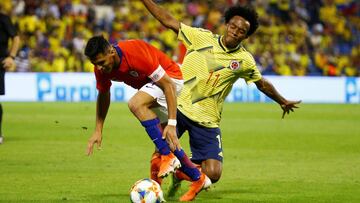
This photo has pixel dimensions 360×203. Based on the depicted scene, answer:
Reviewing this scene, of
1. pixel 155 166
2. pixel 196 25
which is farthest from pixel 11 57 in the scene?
pixel 196 25

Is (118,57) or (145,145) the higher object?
(118,57)

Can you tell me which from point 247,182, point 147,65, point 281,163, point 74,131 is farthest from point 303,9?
point 147,65

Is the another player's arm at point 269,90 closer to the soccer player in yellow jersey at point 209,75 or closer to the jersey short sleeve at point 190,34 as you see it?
the soccer player in yellow jersey at point 209,75

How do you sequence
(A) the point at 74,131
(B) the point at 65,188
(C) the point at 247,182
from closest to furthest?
(B) the point at 65,188 → (C) the point at 247,182 → (A) the point at 74,131

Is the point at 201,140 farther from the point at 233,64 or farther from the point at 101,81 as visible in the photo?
the point at 101,81

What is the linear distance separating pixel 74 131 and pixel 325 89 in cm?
1474

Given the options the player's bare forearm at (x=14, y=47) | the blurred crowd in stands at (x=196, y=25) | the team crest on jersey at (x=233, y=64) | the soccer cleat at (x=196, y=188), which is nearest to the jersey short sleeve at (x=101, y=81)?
the soccer cleat at (x=196, y=188)

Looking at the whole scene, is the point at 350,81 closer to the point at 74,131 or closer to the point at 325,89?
the point at 325,89

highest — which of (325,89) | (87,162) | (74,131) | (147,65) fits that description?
(147,65)

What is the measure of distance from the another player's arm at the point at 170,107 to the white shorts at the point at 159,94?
41 cm

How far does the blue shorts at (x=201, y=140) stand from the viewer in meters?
9.45

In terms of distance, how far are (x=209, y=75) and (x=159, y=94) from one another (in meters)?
1.00

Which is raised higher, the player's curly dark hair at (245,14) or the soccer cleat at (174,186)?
the player's curly dark hair at (245,14)

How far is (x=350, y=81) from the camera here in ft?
100
